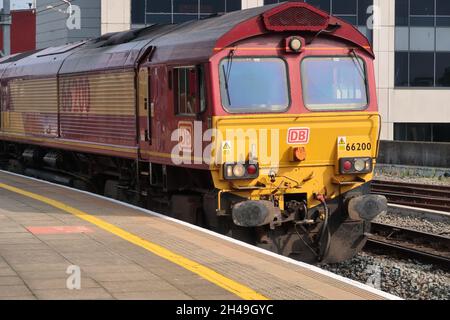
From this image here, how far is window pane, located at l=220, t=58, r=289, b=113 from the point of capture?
33.1ft

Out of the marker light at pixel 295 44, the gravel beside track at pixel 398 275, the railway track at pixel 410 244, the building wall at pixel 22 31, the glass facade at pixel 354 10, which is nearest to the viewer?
the gravel beside track at pixel 398 275

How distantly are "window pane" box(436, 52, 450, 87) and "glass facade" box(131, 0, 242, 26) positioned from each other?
1059cm

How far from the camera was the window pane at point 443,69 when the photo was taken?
39062 mm

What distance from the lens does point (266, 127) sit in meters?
10.3

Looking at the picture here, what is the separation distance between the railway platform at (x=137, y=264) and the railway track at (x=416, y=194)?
790 centimetres

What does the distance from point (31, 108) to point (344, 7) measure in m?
23.6

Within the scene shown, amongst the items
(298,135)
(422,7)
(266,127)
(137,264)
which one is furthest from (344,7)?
(137,264)

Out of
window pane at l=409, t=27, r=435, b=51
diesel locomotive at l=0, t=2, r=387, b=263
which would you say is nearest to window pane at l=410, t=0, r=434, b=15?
window pane at l=409, t=27, r=435, b=51

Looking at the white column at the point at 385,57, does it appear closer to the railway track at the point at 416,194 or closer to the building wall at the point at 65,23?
the building wall at the point at 65,23

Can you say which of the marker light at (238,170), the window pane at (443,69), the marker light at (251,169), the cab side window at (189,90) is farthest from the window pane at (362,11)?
the marker light at (238,170)

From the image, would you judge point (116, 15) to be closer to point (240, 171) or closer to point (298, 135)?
point (298, 135)
